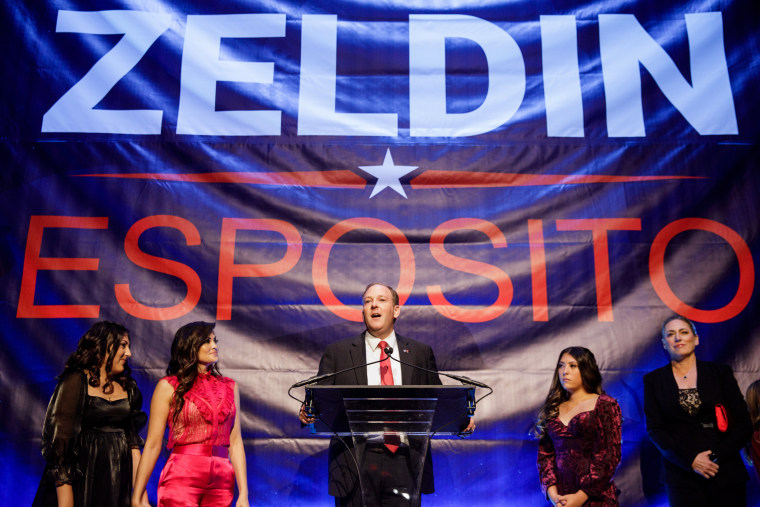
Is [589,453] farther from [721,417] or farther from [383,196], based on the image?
[383,196]

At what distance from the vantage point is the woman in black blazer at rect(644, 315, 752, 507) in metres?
3.43

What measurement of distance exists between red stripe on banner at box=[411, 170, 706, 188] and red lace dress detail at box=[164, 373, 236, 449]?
6.38 feet

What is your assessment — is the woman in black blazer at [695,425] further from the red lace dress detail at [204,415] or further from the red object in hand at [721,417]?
the red lace dress detail at [204,415]

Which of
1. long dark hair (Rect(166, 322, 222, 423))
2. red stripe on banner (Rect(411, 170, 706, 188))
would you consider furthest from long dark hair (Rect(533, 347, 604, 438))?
long dark hair (Rect(166, 322, 222, 423))

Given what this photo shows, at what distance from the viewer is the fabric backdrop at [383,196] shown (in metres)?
4.20

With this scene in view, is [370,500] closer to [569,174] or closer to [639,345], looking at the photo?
[639,345]

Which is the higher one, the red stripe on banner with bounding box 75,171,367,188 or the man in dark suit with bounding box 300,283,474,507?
the red stripe on banner with bounding box 75,171,367,188

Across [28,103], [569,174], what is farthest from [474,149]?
[28,103]

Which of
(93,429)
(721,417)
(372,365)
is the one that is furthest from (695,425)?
(93,429)

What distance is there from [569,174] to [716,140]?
1.00m

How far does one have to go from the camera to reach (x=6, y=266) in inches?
170

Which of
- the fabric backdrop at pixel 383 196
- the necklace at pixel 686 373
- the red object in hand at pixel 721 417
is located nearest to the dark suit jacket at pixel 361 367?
the fabric backdrop at pixel 383 196

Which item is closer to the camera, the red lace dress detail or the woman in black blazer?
the red lace dress detail

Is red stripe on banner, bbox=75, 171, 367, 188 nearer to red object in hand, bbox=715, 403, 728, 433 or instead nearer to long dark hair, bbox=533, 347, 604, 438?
long dark hair, bbox=533, 347, 604, 438
